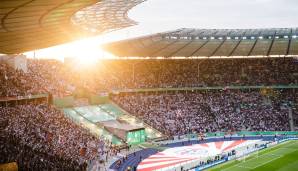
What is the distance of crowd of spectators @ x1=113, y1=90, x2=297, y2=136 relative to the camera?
6456 cm

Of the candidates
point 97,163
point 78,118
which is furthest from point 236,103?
point 97,163

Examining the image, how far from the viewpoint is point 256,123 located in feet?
217

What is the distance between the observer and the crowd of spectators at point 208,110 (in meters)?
64.6

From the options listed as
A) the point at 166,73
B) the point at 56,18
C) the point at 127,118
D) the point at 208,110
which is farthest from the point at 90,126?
the point at 56,18

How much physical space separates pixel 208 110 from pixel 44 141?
36.8 m

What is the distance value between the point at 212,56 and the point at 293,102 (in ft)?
60.9

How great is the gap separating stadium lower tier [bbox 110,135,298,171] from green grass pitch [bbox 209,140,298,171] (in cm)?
25

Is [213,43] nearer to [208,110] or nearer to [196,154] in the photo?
[208,110]

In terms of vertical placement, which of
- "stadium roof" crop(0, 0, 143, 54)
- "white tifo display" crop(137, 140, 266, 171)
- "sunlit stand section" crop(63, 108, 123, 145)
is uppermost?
"stadium roof" crop(0, 0, 143, 54)

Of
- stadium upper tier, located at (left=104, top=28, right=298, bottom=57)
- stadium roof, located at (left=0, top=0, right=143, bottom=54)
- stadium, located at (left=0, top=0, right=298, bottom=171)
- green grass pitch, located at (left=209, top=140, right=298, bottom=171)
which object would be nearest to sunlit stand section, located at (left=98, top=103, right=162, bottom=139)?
stadium, located at (left=0, top=0, right=298, bottom=171)

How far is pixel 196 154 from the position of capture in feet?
164

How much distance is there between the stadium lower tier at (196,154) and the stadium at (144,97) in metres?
0.14

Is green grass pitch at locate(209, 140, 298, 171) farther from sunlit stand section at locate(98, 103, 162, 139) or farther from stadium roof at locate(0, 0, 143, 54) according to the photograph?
stadium roof at locate(0, 0, 143, 54)

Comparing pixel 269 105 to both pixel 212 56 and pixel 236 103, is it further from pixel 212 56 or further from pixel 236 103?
pixel 212 56
